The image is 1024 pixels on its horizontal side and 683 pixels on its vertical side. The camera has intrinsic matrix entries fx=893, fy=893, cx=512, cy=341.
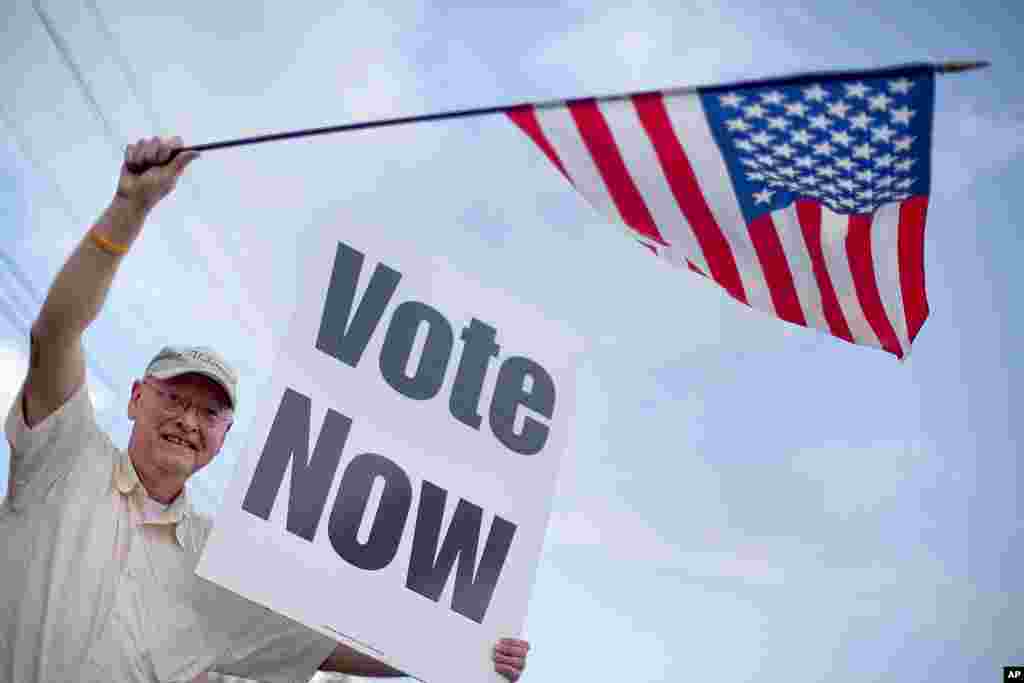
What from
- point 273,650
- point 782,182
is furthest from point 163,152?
point 782,182

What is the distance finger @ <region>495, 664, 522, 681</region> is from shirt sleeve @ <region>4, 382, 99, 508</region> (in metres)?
1.59

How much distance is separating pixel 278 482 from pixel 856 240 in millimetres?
2512

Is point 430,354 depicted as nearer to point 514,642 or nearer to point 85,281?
point 514,642

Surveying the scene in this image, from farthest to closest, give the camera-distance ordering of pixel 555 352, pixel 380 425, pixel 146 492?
pixel 555 352
pixel 380 425
pixel 146 492

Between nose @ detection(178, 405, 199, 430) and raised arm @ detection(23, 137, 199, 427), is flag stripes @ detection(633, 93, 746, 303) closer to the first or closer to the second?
raised arm @ detection(23, 137, 199, 427)

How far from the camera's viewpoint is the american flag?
3.07m

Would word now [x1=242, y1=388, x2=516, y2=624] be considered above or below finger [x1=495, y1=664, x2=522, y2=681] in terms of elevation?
above

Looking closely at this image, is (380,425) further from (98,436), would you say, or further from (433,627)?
(98,436)

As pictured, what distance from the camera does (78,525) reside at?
2764mm

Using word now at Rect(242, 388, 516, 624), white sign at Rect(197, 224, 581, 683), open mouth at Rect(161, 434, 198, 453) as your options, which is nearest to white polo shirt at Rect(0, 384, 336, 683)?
open mouth at Rect(161, 434, 198, 453)

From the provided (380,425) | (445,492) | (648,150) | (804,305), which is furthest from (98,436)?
(804,305)

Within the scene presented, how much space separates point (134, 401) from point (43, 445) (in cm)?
55

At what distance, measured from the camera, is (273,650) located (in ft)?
10.3

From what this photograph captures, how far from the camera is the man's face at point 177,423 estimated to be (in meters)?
3.03
